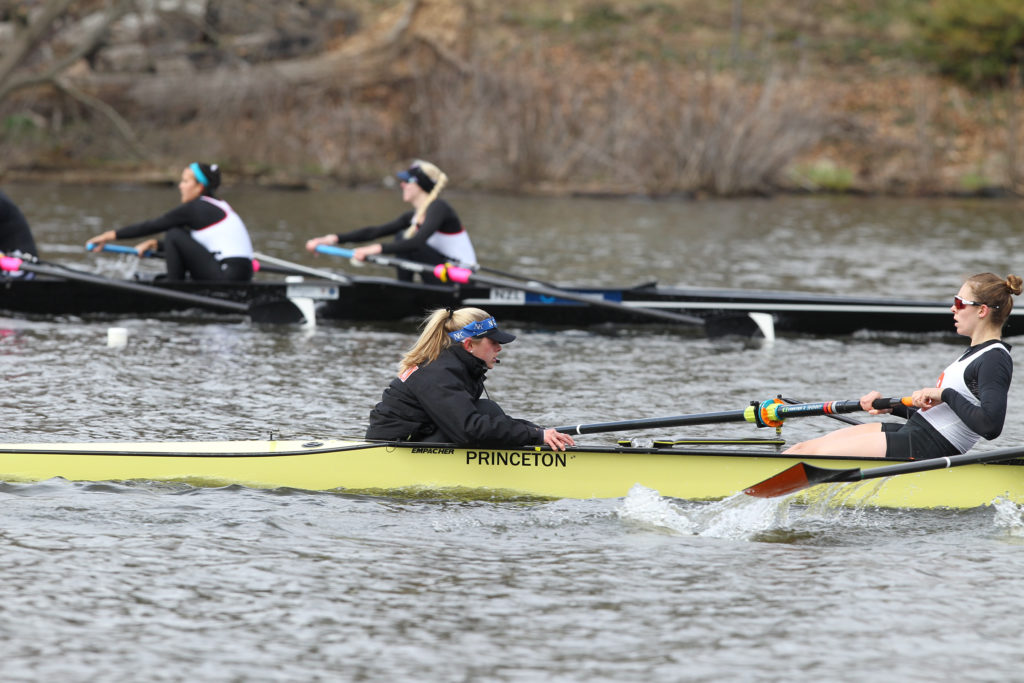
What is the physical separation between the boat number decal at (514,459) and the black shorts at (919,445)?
6.00 ft

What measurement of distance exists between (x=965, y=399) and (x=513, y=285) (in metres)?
7.02

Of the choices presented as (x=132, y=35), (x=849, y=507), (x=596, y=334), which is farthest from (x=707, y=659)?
(x=132, y=35)

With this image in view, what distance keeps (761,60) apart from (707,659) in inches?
1469

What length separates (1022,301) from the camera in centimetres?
1591

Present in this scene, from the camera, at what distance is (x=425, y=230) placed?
13633 mm

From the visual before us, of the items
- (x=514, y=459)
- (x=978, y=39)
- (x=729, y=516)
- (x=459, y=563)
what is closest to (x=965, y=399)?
(x=729, y=516)

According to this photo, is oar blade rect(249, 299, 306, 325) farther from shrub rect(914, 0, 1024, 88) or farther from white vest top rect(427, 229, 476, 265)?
shrub rect(914, 0, 1024, 88)

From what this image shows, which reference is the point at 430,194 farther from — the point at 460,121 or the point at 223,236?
the point at 460,121

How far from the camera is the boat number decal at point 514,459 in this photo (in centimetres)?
737

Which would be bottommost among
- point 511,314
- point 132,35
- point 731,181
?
point 511,314

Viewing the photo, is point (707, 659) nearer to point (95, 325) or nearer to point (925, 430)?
point (925, 430)

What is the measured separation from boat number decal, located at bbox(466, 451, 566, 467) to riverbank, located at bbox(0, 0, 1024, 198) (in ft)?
75.4

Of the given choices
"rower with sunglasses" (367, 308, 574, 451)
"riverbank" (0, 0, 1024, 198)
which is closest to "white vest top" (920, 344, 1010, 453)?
"rower with sunglasses" (367, 308, 574, 451)

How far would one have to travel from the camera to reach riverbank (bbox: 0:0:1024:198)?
102ft
